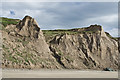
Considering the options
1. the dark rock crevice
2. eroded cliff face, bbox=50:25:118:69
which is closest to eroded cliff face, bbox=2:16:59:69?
the dark rock crevice

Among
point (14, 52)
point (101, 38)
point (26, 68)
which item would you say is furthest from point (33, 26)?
point (101, 38)

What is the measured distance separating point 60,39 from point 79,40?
6.43 m

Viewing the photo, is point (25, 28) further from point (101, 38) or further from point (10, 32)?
point (101, 38)

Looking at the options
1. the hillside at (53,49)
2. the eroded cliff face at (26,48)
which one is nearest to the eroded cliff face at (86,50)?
the hillside at (53,49)

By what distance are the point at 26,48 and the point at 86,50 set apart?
17371 mm

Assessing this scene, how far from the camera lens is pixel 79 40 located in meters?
45.2

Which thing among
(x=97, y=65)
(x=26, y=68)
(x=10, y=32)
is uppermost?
(x=10, y=32)

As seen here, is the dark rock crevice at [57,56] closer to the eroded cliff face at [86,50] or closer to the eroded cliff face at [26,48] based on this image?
the eroded cliff face at [86,50]

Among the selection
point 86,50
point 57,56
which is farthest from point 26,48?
point 86,50

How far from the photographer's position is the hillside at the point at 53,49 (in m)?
33.0

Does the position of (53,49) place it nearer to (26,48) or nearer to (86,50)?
(26,48)

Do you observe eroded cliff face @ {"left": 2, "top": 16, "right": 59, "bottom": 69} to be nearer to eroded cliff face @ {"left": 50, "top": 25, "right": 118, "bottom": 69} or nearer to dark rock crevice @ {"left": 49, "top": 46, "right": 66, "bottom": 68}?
dark rock crevice @ {"left": 49, "top": 46, "right": 66, "bottom": 68}

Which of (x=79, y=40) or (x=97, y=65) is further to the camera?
(x=79, y=40)

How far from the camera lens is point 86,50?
143 ft
